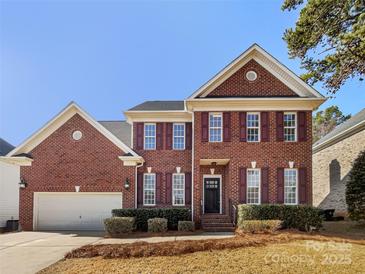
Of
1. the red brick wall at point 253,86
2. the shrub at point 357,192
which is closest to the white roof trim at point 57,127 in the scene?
the red brick wall at point 253,86

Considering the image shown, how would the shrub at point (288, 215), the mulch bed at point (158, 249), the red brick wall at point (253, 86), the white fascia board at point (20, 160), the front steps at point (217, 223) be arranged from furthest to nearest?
1. the white fascia board at point (20, 160)
2. the red brick wall at point (253, 86)
3. the front steps at point (217, 223)
4. the shrub at point (288, 215)
5. the mulch bed at point (158, 249)

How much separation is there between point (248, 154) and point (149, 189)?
19.3 ft

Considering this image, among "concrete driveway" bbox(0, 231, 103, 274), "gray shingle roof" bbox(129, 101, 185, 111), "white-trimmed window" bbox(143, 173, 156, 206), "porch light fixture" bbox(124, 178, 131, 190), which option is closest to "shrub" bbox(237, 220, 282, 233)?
"concrete driveway" bbox(0, 231, 103, 274)

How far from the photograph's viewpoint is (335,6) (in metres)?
14.4

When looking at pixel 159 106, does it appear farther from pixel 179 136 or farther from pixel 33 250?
pixel 33 250

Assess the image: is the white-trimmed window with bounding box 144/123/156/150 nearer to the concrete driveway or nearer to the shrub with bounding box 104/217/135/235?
the shrub with bounding box 104/217/135/235

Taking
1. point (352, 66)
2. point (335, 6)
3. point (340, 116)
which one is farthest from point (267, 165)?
point (340, 116)

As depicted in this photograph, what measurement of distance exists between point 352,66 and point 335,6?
2511 mm

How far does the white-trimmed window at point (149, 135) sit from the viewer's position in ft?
66.5

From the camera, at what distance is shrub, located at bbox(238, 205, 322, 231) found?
15.3 meters

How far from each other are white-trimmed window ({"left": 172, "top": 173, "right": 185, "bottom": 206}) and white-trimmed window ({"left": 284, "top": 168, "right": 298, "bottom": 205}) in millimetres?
5518

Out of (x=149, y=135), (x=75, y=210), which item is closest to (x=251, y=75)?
(x=149, y=135)

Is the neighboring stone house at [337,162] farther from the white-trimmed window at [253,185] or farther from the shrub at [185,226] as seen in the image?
the shrub at [185,226]

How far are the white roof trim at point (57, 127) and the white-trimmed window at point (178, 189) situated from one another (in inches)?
134
